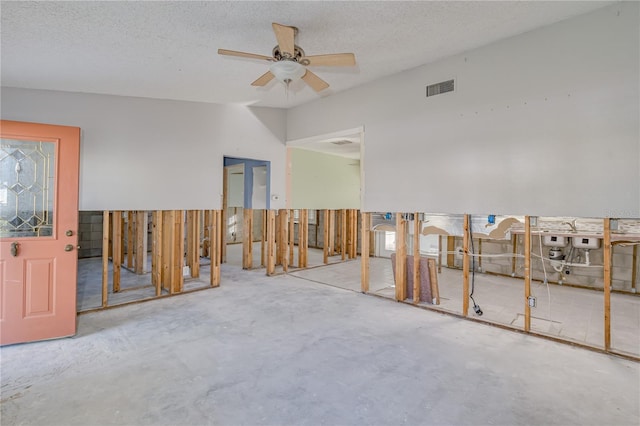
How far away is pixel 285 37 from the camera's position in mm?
2475

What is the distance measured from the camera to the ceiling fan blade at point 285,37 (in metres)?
2.33

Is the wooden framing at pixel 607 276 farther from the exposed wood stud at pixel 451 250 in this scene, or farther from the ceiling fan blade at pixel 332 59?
the exposed wood stud at pixel 451 250

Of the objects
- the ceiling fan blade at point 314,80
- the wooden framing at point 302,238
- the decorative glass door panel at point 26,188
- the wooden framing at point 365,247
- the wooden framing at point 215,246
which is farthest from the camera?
the wooden framing at point 302,238

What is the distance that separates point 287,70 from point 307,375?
2603 millimetres

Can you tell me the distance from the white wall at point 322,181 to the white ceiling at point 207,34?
2685 mm

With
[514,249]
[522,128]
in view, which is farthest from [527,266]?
[514,249]

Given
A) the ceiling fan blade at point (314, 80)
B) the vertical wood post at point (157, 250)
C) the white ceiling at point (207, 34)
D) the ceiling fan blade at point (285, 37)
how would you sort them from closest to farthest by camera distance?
1. the ceiling fan blade at point (285, 37)
2. the white ceiling at point (207, 34)
3. the ceiling fan blade at point (314, 80)
4. the vertical wood post at point (157, 250)

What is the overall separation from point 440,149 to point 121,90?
A: 4148mm

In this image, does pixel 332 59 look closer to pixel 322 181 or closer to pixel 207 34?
pixel 207 34

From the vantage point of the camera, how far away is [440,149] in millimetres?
3980

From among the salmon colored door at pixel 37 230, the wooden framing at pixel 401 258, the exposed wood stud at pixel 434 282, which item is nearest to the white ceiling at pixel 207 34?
the salmon colored door at pixel 37 230

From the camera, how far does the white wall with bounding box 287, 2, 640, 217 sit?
2.80 meters

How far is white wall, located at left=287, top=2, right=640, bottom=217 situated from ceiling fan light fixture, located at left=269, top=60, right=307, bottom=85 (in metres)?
2.00

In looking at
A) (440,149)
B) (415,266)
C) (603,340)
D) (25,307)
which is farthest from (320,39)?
(603,340)
